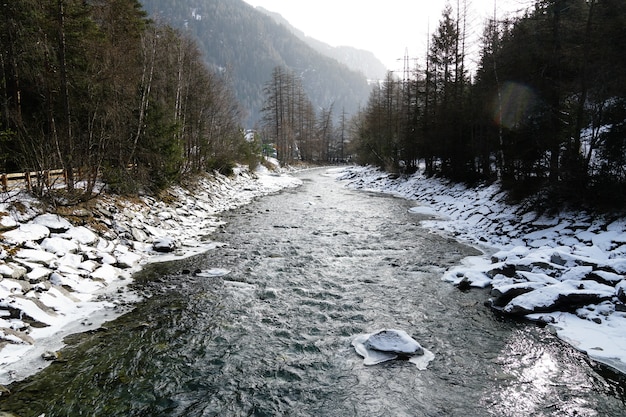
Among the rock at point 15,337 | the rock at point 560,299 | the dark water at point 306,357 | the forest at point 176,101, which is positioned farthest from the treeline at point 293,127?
the rock at point 15,337

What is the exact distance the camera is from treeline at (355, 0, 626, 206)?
38.2 ft

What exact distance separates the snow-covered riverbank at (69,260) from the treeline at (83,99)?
4.50 feet

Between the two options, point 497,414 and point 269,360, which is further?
point 269,360

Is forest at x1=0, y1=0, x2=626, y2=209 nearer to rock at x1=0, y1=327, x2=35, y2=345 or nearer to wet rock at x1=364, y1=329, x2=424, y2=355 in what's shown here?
rock at x1=0, y1=327, x2=35, y2=345

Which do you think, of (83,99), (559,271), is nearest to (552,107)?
(559,271)

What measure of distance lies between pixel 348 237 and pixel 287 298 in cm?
682

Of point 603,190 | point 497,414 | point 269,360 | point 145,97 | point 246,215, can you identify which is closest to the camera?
point 497,414

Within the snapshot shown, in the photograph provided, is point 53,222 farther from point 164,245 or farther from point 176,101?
point 176,101

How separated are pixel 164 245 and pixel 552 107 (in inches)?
636

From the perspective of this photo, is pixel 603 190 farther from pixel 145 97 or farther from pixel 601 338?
pixel 145 97

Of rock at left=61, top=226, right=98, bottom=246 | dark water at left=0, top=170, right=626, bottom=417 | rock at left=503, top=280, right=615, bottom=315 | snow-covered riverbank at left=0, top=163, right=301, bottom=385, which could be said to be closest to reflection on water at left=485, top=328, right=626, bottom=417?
dark water at left=0, top=170, right=626, bottom=417

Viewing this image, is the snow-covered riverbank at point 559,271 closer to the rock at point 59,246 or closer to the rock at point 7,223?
the rock at point 59,246

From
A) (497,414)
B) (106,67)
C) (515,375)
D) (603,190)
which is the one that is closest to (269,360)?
(497,414)

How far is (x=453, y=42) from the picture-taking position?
27.2 meters
